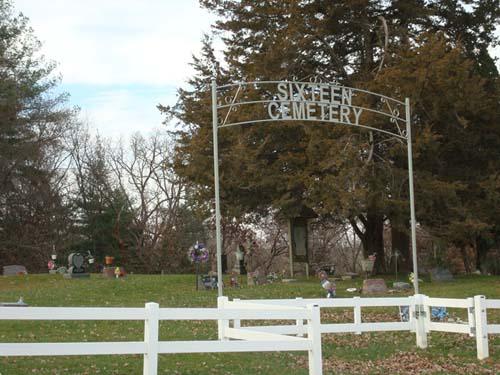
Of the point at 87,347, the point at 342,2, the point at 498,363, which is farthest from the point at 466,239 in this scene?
the point at 87,347

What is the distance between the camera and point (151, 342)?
8.54 m

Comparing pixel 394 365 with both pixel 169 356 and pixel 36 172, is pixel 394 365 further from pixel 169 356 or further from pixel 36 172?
pixel 36 172

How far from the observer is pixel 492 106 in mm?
30625

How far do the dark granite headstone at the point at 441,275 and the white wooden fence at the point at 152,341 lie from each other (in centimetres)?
1961

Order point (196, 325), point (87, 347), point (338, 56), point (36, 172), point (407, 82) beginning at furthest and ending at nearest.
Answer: point (36, 172)
point (338, 56)
point (407, 82)
point (196, 325)
point (87, 347)

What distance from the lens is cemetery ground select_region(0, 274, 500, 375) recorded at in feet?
35.7

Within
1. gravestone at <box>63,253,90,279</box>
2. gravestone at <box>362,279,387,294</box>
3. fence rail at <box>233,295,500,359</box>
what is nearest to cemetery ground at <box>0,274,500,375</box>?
fence rail at <box>233,295,500,359</box>

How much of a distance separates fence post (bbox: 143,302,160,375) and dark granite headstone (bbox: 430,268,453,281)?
69.8 ft

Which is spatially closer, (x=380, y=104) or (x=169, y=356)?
(x=169, y=356)

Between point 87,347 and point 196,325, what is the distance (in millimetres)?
8865

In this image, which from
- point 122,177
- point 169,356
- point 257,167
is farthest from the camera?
point 122,177

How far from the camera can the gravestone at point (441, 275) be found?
92.7 feet

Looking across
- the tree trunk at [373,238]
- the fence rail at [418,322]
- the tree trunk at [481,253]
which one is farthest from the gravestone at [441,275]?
the fence rail at [418,322]

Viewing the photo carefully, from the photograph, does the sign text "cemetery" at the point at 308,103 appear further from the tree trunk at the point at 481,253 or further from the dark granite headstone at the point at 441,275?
the tree trunk at the point at 481,253
